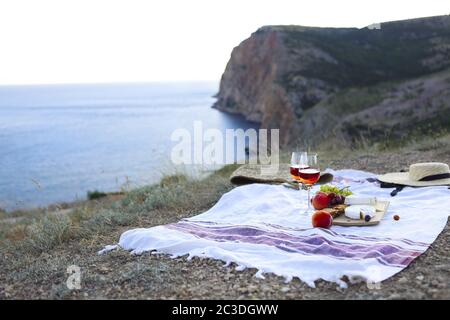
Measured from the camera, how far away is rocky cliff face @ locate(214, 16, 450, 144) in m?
31.8

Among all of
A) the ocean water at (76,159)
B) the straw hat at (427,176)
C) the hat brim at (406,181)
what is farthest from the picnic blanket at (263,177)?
the ocean water at (76,159)

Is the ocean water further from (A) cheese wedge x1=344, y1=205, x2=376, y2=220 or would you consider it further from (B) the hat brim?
(A) cheese wedge x1=344, y1=205, x2=376, y2=220

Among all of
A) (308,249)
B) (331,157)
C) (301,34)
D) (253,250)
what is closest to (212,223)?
(253,250)

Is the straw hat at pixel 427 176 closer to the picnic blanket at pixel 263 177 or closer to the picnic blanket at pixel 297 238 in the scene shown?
the picnic blanket at pixel 297 238

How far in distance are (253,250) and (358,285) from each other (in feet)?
3.32

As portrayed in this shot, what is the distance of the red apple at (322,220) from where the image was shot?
419 centimetres

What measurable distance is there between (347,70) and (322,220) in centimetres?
3950

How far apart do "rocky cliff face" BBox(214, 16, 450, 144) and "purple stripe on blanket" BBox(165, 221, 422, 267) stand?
2276 centimetres

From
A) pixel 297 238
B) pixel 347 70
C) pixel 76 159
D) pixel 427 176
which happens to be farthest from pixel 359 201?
pixel 347 70

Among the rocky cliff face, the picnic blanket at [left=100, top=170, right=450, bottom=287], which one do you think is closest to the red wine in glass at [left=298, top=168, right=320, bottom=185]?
the picnic blanket at [left=100, top=170, right=450, bottom=287]

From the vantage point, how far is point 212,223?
4.81m

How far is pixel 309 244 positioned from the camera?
12.6 ft

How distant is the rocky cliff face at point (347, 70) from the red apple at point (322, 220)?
891 inches
